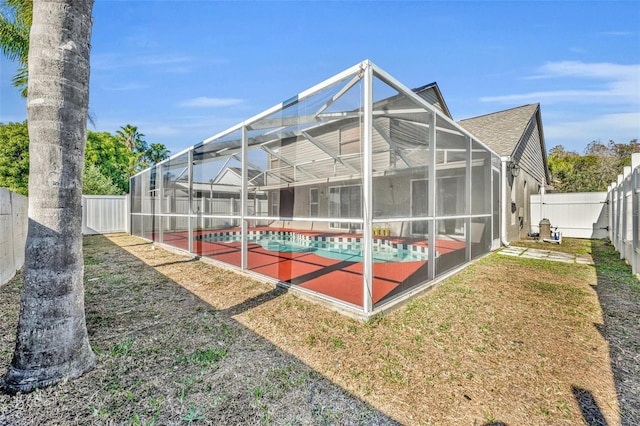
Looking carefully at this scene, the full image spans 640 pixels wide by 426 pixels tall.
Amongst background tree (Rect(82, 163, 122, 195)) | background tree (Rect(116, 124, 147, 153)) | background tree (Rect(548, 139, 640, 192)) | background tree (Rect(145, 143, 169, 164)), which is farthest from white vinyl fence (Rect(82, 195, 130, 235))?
background tree (Rect(548, 139, 640, 192))

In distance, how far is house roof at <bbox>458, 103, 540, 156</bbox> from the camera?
989 centimetres

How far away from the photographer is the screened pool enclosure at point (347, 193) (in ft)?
11.7

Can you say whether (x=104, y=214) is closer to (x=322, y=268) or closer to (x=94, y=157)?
(x=322, y=268)

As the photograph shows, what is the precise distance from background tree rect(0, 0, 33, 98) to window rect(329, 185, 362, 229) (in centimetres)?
1026

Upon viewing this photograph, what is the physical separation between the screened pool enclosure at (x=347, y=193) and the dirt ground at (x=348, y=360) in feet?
2.35

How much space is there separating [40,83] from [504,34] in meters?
10.1

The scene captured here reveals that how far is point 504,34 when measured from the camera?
25.6 feet

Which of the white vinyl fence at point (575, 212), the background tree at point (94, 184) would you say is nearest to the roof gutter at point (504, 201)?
the white vinyl fence at point (575, 212)

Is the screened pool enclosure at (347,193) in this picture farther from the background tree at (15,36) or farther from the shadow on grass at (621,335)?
the background tree at (15,36)

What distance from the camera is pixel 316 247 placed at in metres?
8.06

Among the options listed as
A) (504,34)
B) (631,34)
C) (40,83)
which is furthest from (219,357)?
(631,34)

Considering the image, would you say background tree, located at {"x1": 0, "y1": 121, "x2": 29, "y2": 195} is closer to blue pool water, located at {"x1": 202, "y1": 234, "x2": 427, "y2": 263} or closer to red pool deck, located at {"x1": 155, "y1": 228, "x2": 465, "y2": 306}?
red pool deck, located at {"x1": 155, "y1": 228, "x2": 465, "y2": 306}

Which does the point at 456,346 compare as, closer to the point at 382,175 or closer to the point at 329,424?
the point at 329,424

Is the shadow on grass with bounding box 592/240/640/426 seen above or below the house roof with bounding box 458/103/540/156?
below
